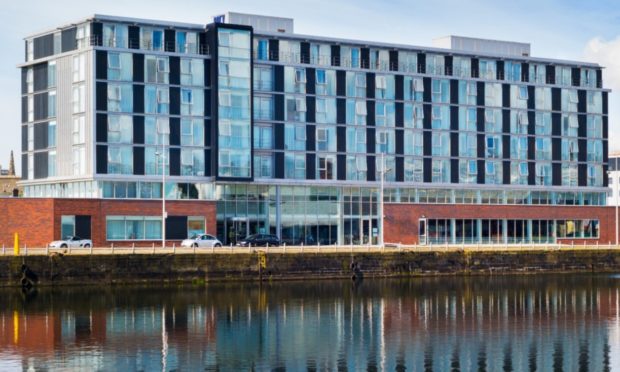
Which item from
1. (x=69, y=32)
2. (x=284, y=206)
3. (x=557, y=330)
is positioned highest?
(x=69, y=32)

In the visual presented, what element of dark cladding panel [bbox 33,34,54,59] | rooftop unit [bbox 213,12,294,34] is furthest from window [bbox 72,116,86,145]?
rooftop unit [bbox 213,12,294,34]

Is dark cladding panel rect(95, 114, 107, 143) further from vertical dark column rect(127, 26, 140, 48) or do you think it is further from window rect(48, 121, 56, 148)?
window rect(48, 121, 56, 148)

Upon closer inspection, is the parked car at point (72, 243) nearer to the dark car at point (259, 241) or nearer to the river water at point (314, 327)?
the dark car at point (259, 241)

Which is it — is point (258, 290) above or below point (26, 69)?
below

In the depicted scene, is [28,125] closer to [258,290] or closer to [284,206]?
[284,206]

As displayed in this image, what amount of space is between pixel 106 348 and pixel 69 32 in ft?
207

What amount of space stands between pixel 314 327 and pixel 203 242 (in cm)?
4270

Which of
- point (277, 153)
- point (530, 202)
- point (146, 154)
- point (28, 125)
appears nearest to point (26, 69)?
point (28, 125)

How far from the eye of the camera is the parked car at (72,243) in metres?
105

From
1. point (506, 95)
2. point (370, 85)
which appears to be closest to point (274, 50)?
point (370, 85)

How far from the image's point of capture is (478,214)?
13312 centimetres

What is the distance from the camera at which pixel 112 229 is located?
112250mm

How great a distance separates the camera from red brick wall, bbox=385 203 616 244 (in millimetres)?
128125

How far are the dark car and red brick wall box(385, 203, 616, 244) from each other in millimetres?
17162
